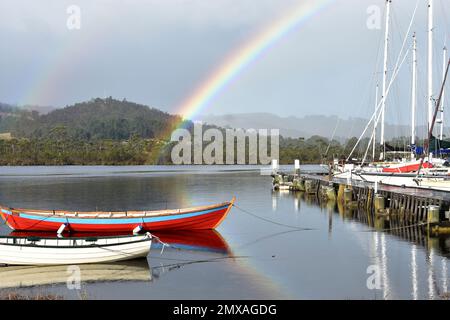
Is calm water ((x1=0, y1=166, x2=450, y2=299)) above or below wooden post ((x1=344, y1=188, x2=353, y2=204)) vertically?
below

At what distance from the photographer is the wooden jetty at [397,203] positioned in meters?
32.8

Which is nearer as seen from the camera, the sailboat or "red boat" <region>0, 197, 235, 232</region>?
"red boat" <region>0, 197, 235, 232</region>

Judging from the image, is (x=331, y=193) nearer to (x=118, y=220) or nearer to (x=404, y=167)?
(x=404, y=167)

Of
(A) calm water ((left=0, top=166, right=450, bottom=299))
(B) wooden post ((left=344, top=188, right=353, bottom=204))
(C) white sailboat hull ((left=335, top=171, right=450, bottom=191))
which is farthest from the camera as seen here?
(B) wooden post ((left=344, top=188, right=353, bottom=204))

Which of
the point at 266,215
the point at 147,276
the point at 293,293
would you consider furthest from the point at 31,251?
the point at 266,215

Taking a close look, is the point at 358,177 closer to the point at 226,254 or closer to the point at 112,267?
the point at 226,254

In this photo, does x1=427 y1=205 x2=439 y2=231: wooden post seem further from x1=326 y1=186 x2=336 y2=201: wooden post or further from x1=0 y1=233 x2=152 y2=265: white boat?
x1=326 y1=186 x2=336 y2=201: wooden post

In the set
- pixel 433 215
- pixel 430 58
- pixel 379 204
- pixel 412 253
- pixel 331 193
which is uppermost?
pixel 430 58

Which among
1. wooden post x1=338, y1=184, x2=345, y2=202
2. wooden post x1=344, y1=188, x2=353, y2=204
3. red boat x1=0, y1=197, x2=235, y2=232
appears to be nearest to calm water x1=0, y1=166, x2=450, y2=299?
red boat x1=0, y1=197, x2=235, y2=232

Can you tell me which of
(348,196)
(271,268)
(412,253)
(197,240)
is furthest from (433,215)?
(348,196)

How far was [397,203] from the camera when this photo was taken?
132ft

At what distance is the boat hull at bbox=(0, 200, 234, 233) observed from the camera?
3388cm

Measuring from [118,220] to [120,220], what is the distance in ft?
0.48

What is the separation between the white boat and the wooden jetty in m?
19.6
